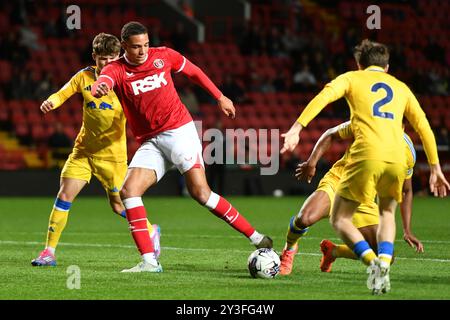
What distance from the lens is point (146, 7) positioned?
89.9 feet

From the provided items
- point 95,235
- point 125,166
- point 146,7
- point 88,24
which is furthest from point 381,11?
point 125,166

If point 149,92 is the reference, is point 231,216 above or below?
below

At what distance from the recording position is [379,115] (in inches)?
277

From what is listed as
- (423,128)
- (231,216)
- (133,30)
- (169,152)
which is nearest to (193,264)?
(231,216)

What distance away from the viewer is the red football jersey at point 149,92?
827 centimetres

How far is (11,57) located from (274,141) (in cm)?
625

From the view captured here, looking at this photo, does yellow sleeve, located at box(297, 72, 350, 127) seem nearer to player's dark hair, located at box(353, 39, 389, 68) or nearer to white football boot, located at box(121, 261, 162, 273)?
player's dark hair, located at box(353, 39, 389, 68)

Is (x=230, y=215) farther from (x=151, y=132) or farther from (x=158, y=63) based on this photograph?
(x=158, y=63)

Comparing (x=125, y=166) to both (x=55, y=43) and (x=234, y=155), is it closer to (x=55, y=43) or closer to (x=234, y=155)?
(x=234, y=155)

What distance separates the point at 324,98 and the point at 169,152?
1.92 metres

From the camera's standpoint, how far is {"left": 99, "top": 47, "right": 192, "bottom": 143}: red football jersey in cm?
827

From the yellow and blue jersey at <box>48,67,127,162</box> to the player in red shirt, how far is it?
3.30 ft

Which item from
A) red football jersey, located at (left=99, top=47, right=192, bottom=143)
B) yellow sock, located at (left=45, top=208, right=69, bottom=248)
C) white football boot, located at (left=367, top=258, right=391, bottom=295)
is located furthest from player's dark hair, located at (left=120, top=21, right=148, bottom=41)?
white football boot, located at (left=367, top=258, right=391, bottom=295)

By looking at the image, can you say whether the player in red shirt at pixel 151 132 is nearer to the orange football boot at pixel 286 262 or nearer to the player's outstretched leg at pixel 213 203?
the player's outstretched leg at pixel 213 203
